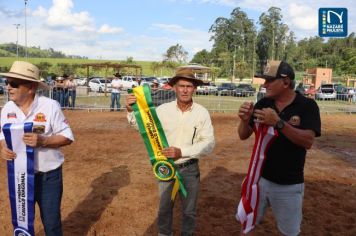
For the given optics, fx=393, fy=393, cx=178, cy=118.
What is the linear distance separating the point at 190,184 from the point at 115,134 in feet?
27.5

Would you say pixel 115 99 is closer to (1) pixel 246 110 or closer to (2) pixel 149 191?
(2) pixel 149 191

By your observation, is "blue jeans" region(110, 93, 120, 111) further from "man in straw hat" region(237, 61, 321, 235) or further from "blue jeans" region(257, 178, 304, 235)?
"blue jeans" region(257, 178, 304, 235)

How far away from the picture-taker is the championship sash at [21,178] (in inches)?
134

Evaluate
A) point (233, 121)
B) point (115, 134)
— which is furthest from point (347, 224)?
point (233, 121)

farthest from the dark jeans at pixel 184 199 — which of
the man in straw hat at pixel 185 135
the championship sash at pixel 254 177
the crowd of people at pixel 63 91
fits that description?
the crowd of people at pixel 63 91

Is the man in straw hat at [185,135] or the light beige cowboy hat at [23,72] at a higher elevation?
the light beige cowboy hat at [23,72]

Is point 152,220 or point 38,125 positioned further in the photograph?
point 152,220

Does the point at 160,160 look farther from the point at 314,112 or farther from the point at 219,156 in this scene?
the point at 219,156

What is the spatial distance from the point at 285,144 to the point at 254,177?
43 centimetres

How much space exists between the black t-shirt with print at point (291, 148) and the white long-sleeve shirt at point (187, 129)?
2.25ft

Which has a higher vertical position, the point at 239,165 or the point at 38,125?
the point at 38,125

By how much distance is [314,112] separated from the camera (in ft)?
11.1

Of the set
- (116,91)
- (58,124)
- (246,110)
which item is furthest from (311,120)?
(116,91)

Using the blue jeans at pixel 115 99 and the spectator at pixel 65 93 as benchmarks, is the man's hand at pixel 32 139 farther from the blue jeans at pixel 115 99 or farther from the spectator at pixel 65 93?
the spectator at pixel 65 93
